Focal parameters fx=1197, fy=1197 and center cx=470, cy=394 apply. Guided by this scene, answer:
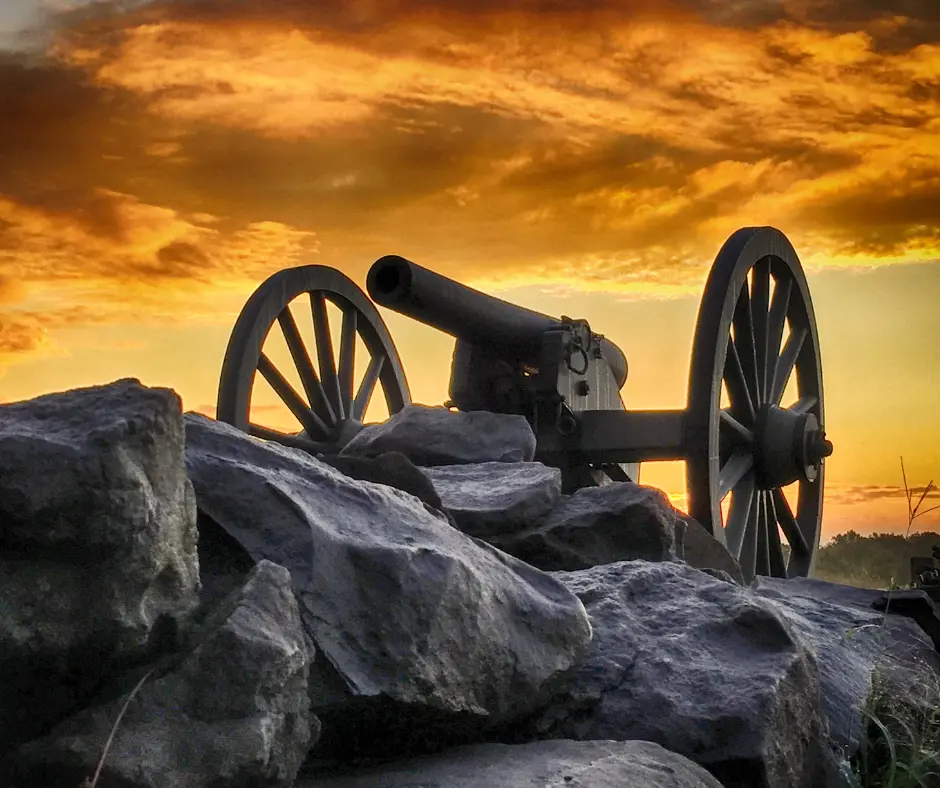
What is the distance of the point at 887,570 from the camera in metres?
11.5

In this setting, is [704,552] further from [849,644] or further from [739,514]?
[739,514]

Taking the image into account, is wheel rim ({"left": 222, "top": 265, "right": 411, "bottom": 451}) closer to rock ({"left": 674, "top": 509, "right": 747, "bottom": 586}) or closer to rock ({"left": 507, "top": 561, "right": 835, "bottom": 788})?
rock ({"left": 674, "top": 509, "right": 747, "bottom": 586})

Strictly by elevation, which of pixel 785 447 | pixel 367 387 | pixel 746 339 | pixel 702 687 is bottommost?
pixel 702 687

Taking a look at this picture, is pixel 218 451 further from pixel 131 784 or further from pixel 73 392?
pixel 131 784

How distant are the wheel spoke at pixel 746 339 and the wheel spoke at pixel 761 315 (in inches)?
3.0

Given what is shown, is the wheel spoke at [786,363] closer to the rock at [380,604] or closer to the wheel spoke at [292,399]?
the wheel spoke at [292,399]

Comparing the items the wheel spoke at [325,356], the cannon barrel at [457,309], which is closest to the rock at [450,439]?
the cannon barrel at [457,309]

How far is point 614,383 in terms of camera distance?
26.1 feet

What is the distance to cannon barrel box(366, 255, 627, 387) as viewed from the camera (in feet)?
21.5

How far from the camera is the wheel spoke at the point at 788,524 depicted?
Result: 287 inches

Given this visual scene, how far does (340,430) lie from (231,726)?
590 centimetres

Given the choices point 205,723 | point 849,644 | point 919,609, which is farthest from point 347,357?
point 205,723

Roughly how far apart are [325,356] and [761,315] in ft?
8.97

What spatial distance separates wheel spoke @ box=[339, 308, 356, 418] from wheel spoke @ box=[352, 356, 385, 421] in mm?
94
